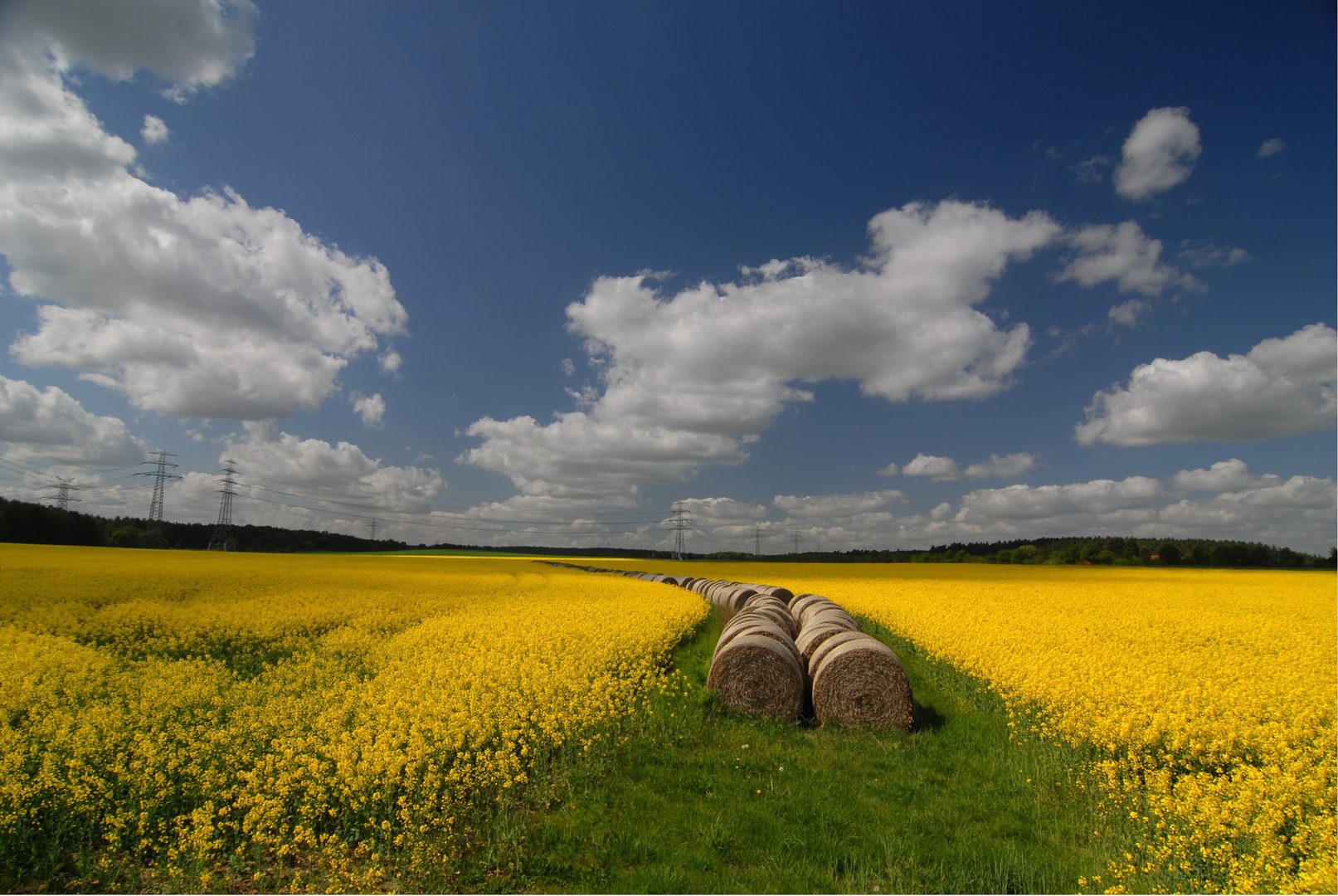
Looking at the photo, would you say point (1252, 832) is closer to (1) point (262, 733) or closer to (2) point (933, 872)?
(2) point (933, 872)

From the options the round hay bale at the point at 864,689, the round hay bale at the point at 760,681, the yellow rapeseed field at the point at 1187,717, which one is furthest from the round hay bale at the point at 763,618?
the yellow rapeseed field at the point at 1187,717

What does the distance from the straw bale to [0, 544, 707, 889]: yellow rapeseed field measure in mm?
2292

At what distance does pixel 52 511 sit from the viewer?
52656mm

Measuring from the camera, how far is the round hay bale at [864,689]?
8.05 m

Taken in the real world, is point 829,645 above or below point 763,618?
below

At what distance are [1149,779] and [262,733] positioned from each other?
28.6ft

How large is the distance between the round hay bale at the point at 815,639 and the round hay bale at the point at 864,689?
0.96m

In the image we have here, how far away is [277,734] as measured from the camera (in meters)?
6.27

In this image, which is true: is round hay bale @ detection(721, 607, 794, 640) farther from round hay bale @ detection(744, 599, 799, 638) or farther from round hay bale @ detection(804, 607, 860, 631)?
round hay bale @ detection(804, 607, 860, 631)

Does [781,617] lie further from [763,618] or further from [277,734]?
[277,734]

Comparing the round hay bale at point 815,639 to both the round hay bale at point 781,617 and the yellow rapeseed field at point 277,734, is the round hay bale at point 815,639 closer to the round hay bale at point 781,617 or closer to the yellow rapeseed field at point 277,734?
the round hay bale at point 781,617

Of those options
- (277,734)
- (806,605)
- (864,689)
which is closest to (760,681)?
(864,689)

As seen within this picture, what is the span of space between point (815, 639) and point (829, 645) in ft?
2.33

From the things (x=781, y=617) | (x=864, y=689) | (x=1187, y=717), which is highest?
(x=781, y=617)
